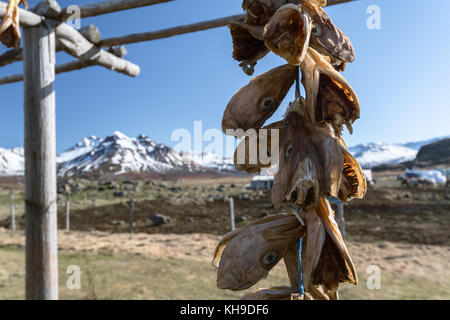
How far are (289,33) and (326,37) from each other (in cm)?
9

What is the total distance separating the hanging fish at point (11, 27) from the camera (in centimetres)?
102

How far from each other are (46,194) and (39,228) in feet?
0.97

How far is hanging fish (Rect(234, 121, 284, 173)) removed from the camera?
1.41ft

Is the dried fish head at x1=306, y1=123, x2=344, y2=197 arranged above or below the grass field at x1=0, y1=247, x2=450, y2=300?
above

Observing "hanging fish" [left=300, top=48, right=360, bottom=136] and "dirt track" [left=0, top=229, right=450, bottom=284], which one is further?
"dirt track" [left=0, top=229, right=450, bottom=284]

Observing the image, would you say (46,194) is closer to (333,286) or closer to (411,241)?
(333,286)

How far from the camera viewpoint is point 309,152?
1.29 feet

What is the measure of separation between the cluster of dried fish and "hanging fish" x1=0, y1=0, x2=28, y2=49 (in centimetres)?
91

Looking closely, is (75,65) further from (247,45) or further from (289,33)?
(289,33)

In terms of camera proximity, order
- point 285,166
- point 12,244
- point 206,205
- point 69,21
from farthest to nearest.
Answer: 1. point 206,205
2. point 12,244
3. point 69,21
4. point 285,166

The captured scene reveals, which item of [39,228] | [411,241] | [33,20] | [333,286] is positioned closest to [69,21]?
[33,20]

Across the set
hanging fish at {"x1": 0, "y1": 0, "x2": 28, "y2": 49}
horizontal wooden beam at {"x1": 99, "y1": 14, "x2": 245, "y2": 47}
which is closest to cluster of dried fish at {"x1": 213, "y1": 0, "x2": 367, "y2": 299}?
hanging fish at {"x1": 0, "y1": 0, "x2": 28, "y2": 49}

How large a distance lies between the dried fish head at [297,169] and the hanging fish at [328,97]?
2 cm

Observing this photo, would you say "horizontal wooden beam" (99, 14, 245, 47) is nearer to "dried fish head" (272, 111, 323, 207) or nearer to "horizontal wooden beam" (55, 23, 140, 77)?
"horizontal wooden beam" (55, 23, 140, 77)
